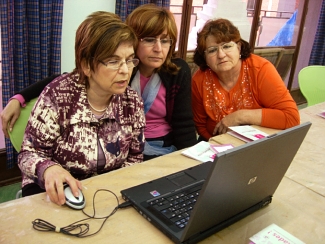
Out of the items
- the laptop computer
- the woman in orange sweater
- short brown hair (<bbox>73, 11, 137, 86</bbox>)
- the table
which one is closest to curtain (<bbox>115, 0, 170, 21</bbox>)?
the woman in orange sweater

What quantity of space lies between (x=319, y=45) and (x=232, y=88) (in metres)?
3.47

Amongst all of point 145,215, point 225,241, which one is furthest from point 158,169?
point 225,241

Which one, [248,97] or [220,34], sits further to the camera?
[248,97]

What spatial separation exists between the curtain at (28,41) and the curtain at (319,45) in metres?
3.88

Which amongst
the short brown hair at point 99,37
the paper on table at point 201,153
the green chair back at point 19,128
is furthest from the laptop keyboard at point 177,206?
the green chair back at point 19,128

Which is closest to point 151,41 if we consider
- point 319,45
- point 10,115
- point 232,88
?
point 232,88

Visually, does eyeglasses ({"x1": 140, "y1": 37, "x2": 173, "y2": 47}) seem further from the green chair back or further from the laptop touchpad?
the laptop touchpad

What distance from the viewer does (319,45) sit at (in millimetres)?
4738

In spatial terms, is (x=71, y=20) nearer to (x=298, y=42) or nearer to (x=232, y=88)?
(x=232, y=88)

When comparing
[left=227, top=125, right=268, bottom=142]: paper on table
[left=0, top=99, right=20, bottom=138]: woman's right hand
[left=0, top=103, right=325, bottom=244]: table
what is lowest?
[left=0, top=103, right=325, bottom=244]: table

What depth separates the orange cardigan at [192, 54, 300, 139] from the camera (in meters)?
1.77

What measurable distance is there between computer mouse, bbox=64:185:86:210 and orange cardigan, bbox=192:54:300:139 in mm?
1108

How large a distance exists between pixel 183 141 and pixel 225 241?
941 mm

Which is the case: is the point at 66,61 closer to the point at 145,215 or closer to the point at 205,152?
the point at 205,152
